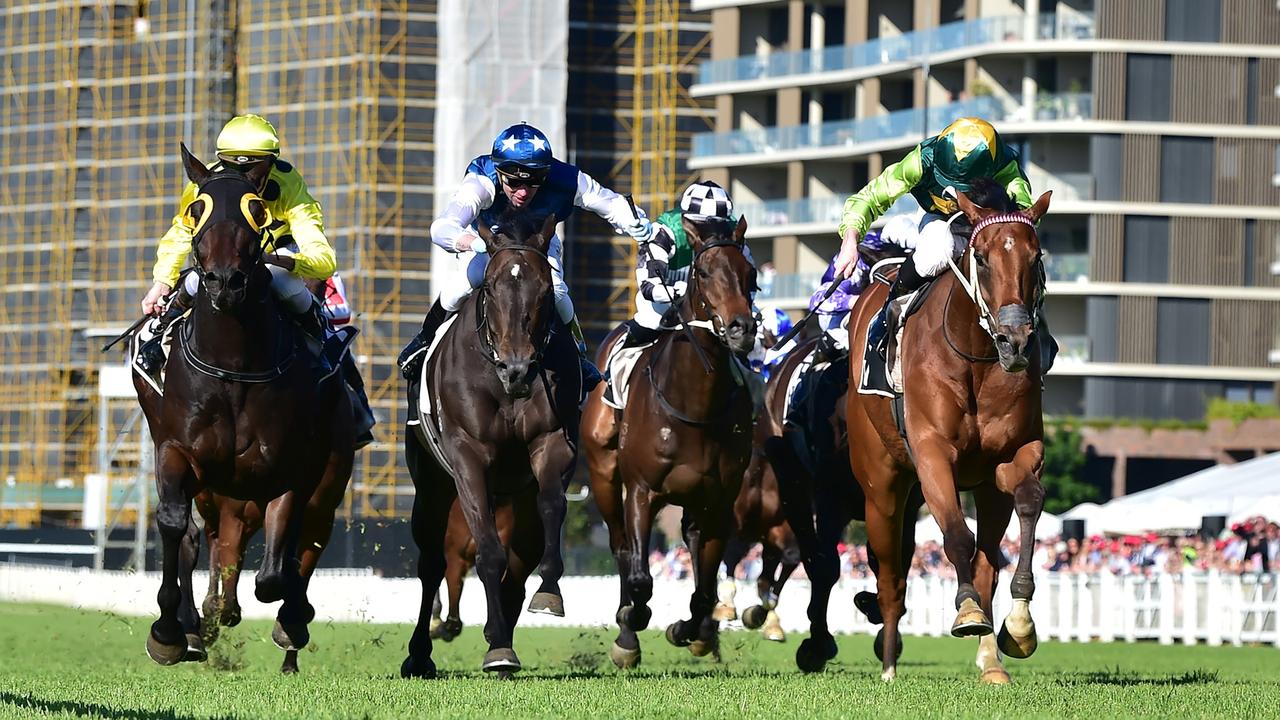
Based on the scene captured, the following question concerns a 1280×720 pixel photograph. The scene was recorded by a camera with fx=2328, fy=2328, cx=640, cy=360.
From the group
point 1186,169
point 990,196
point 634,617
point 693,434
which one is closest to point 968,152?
point 990,196

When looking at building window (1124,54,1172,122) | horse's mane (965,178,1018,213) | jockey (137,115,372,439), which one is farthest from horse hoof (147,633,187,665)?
building window (1124,54,1172,122)

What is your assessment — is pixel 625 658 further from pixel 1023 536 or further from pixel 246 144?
pixel 246 144

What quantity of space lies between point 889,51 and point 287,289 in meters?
60.8

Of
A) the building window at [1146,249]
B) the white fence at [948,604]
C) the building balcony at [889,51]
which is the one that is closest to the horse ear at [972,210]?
the white fence at [948,604]

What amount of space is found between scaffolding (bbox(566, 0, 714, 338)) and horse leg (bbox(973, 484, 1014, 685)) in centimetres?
6641

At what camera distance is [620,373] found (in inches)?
661

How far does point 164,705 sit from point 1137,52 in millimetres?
61639

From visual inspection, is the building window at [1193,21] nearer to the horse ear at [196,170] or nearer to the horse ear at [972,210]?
the horse ear at [972,210]

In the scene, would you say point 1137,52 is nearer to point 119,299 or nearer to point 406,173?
point 406,173

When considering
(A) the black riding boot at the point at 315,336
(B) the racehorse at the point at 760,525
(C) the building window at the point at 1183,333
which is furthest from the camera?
(C) the building window at the point at 1183,333

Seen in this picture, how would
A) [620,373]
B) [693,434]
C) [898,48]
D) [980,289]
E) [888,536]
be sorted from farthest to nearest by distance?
1. [898,48]
2. [620,373]
3. [693,434]
4. [888,536]
5. [980,289]

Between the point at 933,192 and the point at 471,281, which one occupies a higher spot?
the point at 933,192

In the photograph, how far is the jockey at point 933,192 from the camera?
13867 millimetres

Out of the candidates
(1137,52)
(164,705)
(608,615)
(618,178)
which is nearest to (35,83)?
(618,178)
